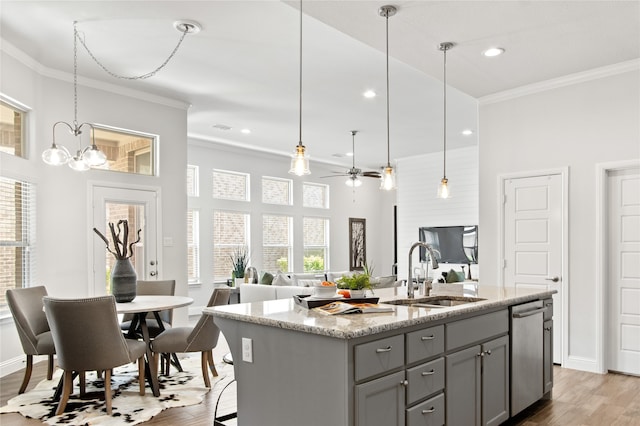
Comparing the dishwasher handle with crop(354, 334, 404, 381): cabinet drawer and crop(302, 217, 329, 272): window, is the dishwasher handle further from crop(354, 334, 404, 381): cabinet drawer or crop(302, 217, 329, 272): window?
crop(302, 217, 329, 272): window

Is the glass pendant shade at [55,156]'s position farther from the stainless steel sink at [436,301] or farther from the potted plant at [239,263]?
the potted plant at [239,263]

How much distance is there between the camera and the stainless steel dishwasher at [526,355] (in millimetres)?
3352

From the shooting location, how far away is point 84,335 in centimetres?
347

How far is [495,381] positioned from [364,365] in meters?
1.38

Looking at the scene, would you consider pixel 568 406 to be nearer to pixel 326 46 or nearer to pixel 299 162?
pixel 299 162

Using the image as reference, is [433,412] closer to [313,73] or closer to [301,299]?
[301,299]

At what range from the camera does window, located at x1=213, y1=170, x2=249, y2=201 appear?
9.30 m

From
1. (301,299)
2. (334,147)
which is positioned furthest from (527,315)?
(334,147)

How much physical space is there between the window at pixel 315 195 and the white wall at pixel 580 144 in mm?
6111

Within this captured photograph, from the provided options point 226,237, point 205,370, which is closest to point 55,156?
point 205,370

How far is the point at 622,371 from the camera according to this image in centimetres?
470

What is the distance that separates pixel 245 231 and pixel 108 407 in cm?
626

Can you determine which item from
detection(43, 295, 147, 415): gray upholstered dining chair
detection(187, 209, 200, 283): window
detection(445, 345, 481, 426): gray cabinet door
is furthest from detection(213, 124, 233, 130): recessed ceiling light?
detection(445, 345, 481, 426): gray cabinet door

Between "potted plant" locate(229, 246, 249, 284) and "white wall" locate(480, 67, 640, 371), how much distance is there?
5.21 m
